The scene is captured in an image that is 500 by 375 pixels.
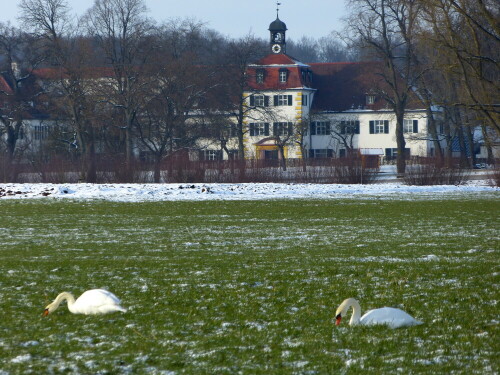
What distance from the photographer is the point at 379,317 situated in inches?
342

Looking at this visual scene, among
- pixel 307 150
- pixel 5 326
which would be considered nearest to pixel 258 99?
pixel 307 150

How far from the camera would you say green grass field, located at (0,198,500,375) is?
741 cm

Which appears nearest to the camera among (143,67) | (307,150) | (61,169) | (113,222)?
(113,222)

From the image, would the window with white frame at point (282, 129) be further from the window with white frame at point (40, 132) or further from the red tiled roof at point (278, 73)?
the window with white frame at point (40, 132)

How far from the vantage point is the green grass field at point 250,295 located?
741 centimetres

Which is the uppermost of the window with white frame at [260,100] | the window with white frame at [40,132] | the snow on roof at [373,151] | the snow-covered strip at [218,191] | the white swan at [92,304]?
the window with white frame at [260,100]

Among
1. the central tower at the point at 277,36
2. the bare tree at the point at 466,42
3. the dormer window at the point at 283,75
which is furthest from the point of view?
the central tower at the point at 277,36

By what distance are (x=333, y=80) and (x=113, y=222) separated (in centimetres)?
6939

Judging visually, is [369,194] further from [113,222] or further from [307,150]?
[307,150]

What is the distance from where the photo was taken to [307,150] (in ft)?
280

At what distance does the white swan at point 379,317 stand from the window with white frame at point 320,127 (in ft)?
258

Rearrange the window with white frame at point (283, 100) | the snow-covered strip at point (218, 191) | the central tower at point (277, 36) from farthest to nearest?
1. the central tower at point (277, 36)
2. the window with white frame at point (283, 100)
3. the snow-covered strip at point (218, 191)

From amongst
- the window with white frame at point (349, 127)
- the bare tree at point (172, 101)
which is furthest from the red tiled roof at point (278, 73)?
the bare tree at point (172, 101)

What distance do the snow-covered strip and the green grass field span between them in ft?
41.1
